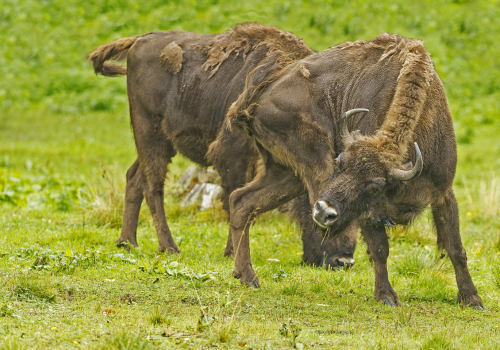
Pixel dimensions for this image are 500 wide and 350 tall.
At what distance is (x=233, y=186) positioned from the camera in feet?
27.5

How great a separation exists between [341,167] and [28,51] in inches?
928

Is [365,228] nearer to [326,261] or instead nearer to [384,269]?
[384,269]

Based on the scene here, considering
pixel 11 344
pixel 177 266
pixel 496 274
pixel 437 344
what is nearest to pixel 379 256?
pixel 496 274

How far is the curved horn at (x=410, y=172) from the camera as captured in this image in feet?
19.4

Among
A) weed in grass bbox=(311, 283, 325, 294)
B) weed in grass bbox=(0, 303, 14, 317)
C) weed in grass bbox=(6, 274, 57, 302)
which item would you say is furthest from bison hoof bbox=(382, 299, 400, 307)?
weed in grass bbox=(0, 303, 14, 317)

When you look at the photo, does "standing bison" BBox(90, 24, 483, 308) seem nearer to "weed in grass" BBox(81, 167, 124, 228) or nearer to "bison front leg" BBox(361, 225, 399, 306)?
"bison front leg" BBox(361, 225, 399, 306)

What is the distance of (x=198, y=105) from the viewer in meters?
8.73

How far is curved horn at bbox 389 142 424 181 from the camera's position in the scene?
593 centimetres

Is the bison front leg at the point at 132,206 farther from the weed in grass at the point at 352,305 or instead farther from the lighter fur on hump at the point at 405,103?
the lighter fur on hump at the point at 405,103

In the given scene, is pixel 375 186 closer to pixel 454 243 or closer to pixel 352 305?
pixel 352 305

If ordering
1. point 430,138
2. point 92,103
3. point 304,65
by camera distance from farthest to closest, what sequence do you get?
point 92,103, point 304,65, point 430,138

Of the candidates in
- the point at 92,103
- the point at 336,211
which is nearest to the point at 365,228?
the point at 336,211

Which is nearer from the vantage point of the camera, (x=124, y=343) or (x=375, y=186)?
(x=124, y=343)

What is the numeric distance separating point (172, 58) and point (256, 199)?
2.58 metres
